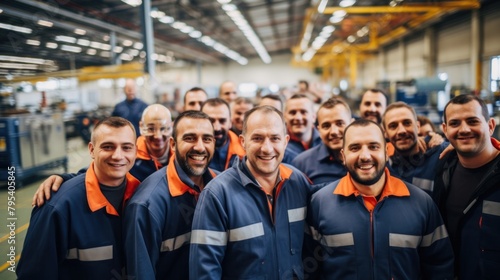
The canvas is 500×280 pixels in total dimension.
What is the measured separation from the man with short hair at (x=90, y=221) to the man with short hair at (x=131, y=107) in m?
4.80

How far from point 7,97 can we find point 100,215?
1032 centimetres

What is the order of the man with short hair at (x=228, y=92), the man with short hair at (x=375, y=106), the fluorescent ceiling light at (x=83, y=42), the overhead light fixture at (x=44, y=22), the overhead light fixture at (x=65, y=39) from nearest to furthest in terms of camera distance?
the man with short hair at (x=375, y=106) → the man with short hair at (x=228, y=92) → the overhead light fixture at (x=44, y=22) → the overhead light fixture at (x=65, y=39) → the fluorescent ceiling light at (x=83, y=42)

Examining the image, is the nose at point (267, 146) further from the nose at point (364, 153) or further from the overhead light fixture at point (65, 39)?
the overhead light fixture at point (65, 39)

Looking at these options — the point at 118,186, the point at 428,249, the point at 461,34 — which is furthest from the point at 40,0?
the point at 461,34

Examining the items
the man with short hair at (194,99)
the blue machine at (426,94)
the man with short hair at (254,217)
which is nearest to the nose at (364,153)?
the man with short hair at (254,217)

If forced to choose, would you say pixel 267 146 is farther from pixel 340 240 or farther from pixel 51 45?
pixel 51 45

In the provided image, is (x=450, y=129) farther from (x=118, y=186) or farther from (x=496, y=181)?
(x=118, y=186)

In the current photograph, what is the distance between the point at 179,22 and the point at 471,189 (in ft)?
38.9

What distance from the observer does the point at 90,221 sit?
213cm

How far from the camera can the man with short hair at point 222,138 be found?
3.52m

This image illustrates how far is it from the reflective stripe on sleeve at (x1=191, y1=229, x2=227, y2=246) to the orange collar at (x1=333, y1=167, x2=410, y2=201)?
2.72ft

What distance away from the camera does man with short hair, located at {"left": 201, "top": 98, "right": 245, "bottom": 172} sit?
3.52 meters

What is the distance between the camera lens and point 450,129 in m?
2.46

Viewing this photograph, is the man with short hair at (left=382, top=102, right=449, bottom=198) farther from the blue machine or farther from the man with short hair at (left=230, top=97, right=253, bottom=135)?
the blue machine
